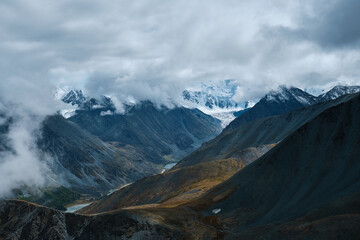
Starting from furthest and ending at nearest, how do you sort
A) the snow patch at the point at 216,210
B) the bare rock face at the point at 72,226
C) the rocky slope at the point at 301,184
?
the snow patch at the point at 216,210 → the bare rock face at the point at 72,226 → the rocky slope at the point at 301,184

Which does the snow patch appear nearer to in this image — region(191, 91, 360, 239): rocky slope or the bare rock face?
region(191, 91, 360, 239): rocky slope

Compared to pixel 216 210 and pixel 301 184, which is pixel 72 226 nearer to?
pixel 216 210

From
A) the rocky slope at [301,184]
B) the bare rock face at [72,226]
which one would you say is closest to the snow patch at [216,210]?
the rocky slope at [301,184]

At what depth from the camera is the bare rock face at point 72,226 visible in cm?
11716

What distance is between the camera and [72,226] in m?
130

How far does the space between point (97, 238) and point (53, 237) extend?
19.0 m

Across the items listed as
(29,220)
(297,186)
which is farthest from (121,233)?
(297,186)

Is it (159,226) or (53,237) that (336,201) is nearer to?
(159,226)

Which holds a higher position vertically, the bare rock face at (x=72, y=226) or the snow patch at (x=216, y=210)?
the bare rock face at (x=72, y=226)

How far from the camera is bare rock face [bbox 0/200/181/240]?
11716cm

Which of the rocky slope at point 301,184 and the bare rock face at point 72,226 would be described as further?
the bare rock face at point 72,226

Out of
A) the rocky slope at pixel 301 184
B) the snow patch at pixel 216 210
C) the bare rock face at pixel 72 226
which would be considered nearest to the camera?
the rocky slope at pixel 301 184

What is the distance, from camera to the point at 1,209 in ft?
507

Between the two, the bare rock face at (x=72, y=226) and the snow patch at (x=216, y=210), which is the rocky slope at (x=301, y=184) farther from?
the bare rock face at (x=72, y=226)
